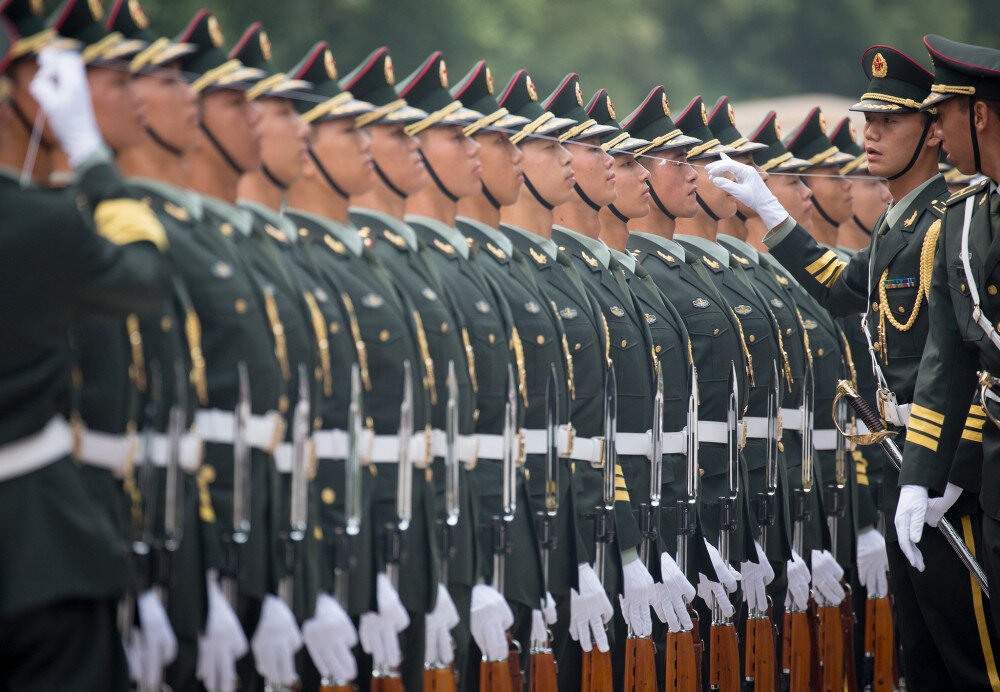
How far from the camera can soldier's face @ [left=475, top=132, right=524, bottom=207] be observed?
5664 mm

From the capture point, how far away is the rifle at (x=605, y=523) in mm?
5660

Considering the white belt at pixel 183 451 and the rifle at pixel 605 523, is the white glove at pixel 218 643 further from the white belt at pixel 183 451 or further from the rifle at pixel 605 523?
the rifle at pixel 605 523

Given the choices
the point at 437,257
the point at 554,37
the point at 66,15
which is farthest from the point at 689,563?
the point at 554,37

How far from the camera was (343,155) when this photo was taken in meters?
4.80

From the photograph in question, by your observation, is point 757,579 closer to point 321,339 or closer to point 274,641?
point 321,339

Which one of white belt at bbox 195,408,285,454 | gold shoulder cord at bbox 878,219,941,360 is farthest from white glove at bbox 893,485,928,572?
white belt at bbox 195,408,285,454

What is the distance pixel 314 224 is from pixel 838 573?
3.56m

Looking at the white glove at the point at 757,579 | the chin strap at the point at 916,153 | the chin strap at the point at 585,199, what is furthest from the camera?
the white glove at the point at 757,579

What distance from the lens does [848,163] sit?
805 cm

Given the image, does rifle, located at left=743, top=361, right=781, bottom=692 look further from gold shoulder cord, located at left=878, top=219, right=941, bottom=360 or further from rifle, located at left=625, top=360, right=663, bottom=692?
gold shoulder cord, located at left=878, top=219, right=941, bottom=360

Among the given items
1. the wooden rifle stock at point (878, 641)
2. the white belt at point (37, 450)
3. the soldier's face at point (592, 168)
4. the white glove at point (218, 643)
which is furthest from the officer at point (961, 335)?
the white belt at point (37, 450)

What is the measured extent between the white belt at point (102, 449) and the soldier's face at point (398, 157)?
5.41 ft

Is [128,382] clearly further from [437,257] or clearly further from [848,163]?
[848,163]

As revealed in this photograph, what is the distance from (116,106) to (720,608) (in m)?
3.68
